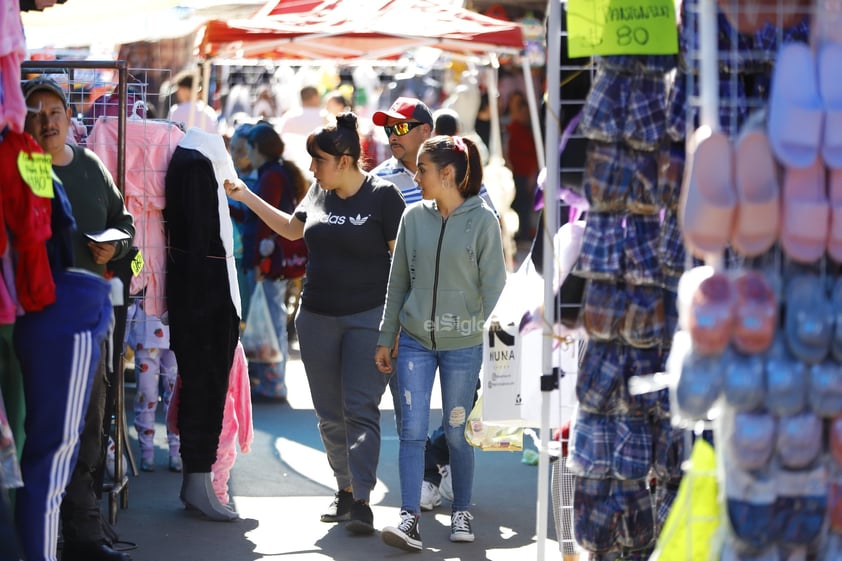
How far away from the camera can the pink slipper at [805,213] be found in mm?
3461

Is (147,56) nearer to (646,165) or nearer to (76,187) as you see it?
(76,187)

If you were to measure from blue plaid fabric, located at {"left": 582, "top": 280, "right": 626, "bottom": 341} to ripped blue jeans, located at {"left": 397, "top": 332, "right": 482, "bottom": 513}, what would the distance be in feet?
6.29

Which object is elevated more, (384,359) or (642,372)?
(642,372)

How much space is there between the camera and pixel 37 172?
4.77m

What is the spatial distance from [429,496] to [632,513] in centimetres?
293

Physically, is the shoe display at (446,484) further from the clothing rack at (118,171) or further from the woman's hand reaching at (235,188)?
the woman's hand reaching at (235,188)

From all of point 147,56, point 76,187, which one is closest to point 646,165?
point 76,187

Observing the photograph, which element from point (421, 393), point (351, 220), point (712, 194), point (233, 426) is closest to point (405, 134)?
point (351, 220)

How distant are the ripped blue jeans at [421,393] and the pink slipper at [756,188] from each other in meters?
3.08

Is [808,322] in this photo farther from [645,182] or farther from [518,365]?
[518,365]

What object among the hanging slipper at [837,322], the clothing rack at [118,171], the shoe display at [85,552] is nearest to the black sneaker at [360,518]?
the clothing rack at [118,171]

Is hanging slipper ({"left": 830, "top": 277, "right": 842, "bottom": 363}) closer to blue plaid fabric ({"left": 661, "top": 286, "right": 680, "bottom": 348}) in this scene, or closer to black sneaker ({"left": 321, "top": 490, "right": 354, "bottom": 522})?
blue plaid fabric ({"left": 661, "top": 286, "right": 680, "bottom": 348})

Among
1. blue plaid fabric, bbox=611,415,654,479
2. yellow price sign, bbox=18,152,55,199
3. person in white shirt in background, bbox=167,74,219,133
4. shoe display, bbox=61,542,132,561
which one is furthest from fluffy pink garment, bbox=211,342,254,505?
person in white shirt in background, bbox=167,74,219,133

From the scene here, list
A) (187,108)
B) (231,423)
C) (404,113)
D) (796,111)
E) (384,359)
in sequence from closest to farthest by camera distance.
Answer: (796,111) → (384,359) → (231,423) → (404,113) → (187,108)
